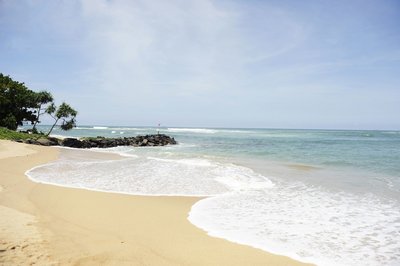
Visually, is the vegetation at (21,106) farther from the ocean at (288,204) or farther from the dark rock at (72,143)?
the ocean at (288,204)

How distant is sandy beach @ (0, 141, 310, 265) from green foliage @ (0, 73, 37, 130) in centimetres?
3437

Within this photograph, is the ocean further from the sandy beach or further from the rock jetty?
the rock jetty

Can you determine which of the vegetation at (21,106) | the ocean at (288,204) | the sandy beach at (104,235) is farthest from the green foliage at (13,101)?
the sandy beach at (104,235)

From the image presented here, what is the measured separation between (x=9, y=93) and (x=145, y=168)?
1230 inches

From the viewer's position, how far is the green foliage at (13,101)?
37.9 m

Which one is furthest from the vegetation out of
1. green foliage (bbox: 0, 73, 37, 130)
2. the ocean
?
the ocean

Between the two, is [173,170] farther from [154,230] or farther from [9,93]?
[9,93]

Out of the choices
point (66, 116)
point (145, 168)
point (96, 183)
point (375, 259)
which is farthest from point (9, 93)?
point (375, 259)

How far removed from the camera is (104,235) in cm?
562

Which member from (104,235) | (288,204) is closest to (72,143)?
(288,204)

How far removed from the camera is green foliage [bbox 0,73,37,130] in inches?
1494

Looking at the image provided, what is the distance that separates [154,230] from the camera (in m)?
6.16

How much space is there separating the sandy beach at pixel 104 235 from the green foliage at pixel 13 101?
113 ft

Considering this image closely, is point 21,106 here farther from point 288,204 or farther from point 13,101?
point 288,204
